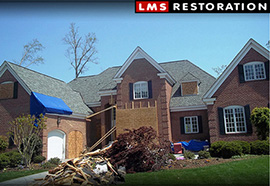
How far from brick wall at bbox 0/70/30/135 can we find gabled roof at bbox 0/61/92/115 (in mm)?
532

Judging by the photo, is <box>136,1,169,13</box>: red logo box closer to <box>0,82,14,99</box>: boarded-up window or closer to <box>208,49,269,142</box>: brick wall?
<box>208,49,269,142</box>: brick wall

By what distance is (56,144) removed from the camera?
68.5 ft

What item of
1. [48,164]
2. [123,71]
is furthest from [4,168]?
[123,71]

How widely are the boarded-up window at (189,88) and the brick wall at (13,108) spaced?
45.4ft

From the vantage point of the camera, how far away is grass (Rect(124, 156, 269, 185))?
33.1 ft

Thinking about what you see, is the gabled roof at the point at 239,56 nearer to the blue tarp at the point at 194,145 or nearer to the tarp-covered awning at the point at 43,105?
the blue tarp at the point at 194,145

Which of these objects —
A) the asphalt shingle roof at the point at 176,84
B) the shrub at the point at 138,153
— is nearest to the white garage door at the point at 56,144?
the asphalt shingle roof at the point at 176,84

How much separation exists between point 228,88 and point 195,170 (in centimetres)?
984

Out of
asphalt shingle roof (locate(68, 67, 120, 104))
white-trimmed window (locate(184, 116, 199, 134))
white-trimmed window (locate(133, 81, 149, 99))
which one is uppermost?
asphalt shingle roof (locate(68, 67, 120, 104))

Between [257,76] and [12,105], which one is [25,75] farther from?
[257,76]

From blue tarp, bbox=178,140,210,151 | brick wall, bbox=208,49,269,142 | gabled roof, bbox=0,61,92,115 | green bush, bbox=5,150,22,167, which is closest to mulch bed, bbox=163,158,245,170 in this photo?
brick wall, bbox=208,49,269,142

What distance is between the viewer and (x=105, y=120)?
25750mm

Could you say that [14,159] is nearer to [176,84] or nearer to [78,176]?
[78,176]

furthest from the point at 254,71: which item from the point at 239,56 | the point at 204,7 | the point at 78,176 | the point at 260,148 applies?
the point at 204,7
